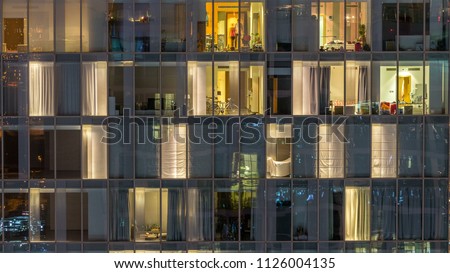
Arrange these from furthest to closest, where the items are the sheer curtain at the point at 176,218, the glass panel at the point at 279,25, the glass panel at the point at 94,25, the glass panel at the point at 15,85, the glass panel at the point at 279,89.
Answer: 1. the sheer curtain at the point at 176,218
2. the glass panel at the point at 15,85
3. the glass panel at the point at 94,25
4. the glass panel at the point at 279,89
5. the glass panel at the point at 279,25

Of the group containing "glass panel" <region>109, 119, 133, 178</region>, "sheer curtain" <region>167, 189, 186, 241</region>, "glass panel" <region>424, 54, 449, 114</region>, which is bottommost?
"sheer curtain" <region>167, 189, 186, 241</region>

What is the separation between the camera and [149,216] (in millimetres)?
58875

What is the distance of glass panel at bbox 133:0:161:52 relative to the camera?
58.5 metres

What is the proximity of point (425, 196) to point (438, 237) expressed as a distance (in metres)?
1.84

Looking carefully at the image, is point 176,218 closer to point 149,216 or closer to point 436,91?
point 149,216

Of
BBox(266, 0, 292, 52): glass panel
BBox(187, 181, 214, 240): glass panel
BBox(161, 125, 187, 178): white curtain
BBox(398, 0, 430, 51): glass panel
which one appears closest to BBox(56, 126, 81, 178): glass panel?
BBox(161, 125, 187, 178): white curtain

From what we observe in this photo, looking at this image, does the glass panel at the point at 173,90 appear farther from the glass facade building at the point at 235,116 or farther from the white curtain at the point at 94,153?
the white curtain at the point at 94,153

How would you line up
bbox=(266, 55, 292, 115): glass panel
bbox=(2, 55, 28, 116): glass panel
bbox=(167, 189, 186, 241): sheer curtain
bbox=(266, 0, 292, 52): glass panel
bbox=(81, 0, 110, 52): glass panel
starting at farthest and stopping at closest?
bbox=(167, 189, 186, 241): sheer curtain < bbox=(2, 55, 28, 116): glass panel < bbox=(81, 0, 110, 52): glass panel < bbox=(266, 55, 292, 115): glass panel < bbox=(266, 0, 292, 52): glass panel

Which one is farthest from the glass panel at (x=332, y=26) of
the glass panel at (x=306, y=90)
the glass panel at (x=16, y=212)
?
the glass panel at (x=16, y=212)

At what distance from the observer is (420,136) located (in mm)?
58531

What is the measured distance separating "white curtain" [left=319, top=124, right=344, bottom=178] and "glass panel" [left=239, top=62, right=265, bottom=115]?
282 cm

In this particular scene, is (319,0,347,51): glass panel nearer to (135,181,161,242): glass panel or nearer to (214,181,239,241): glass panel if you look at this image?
(214,181,239,241): glass panel

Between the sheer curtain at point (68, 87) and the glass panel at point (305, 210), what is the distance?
9.87 metres

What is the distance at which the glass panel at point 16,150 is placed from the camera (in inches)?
2309
